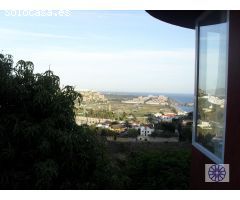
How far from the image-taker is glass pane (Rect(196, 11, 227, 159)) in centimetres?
361

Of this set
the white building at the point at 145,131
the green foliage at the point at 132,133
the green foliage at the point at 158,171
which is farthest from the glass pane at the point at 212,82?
the green foliage at the point at 132,133

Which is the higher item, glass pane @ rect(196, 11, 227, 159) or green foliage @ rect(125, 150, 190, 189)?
glass pane @ rect(196, 11, 227, 159)

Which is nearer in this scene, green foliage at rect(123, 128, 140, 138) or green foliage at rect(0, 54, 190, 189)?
green foliage at rect(0, 54, 190, 189)

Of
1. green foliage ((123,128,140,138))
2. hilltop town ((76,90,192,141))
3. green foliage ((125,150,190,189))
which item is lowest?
green foliage ((125,150,190,189))

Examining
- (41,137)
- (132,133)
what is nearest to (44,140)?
(41,137)

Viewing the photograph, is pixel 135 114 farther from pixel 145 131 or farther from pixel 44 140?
pixel 44 140

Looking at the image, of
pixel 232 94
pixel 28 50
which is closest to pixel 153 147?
pixel 28 50

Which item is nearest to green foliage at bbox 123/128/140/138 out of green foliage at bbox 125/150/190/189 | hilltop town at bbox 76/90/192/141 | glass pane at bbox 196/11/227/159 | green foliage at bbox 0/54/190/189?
hilltop town at bbox 76/90/192/141

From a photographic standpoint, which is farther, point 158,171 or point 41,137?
point 158,171

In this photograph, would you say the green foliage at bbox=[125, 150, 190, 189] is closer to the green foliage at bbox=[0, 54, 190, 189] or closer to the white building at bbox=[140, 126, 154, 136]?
the white building at bbox=[140, 126, 154, 136]

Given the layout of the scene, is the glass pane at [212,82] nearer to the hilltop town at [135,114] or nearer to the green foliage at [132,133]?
the hilltop town at [135,114]

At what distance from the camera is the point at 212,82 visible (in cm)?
408

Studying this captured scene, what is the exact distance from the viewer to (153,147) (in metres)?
6.19

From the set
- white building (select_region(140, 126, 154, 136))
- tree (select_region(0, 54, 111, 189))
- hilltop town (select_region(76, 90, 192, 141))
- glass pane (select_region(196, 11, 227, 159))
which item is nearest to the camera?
glass pane (select_region(196, 11, 227, 159))
